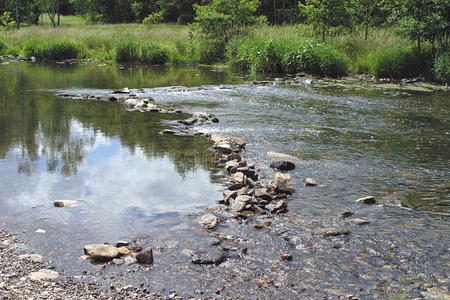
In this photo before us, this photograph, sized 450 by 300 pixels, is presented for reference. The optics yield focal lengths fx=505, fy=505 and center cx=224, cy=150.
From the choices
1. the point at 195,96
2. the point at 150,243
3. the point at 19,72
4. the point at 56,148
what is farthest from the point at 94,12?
the point at 150,243

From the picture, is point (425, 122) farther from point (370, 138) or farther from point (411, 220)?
point (411, 220)

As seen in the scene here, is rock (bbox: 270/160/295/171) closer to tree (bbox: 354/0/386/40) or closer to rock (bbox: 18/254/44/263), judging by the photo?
rock (bbox: 18/254/44/263)

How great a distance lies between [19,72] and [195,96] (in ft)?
38.9

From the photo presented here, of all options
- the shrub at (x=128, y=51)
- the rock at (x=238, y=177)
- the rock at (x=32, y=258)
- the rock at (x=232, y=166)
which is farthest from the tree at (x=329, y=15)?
the rock at (x=32, y=258)

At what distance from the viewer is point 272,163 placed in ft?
28.8

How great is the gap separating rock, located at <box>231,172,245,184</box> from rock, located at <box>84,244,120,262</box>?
8.90ft

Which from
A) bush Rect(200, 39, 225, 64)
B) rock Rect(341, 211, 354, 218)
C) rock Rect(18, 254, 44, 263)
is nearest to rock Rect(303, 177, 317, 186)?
rock Rect(341, 211, 354, 218)

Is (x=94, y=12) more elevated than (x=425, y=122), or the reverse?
(x=94, y=12)

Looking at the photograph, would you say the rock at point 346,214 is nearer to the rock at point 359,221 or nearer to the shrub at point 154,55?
the rock at point 359,221

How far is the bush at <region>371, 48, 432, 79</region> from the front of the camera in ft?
68.3


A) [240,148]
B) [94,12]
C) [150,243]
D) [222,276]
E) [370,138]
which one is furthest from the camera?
[94,12]

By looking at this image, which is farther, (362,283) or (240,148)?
(240,148)

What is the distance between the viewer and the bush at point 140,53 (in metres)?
29.8

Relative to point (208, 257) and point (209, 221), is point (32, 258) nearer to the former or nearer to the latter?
point (208, 257)
